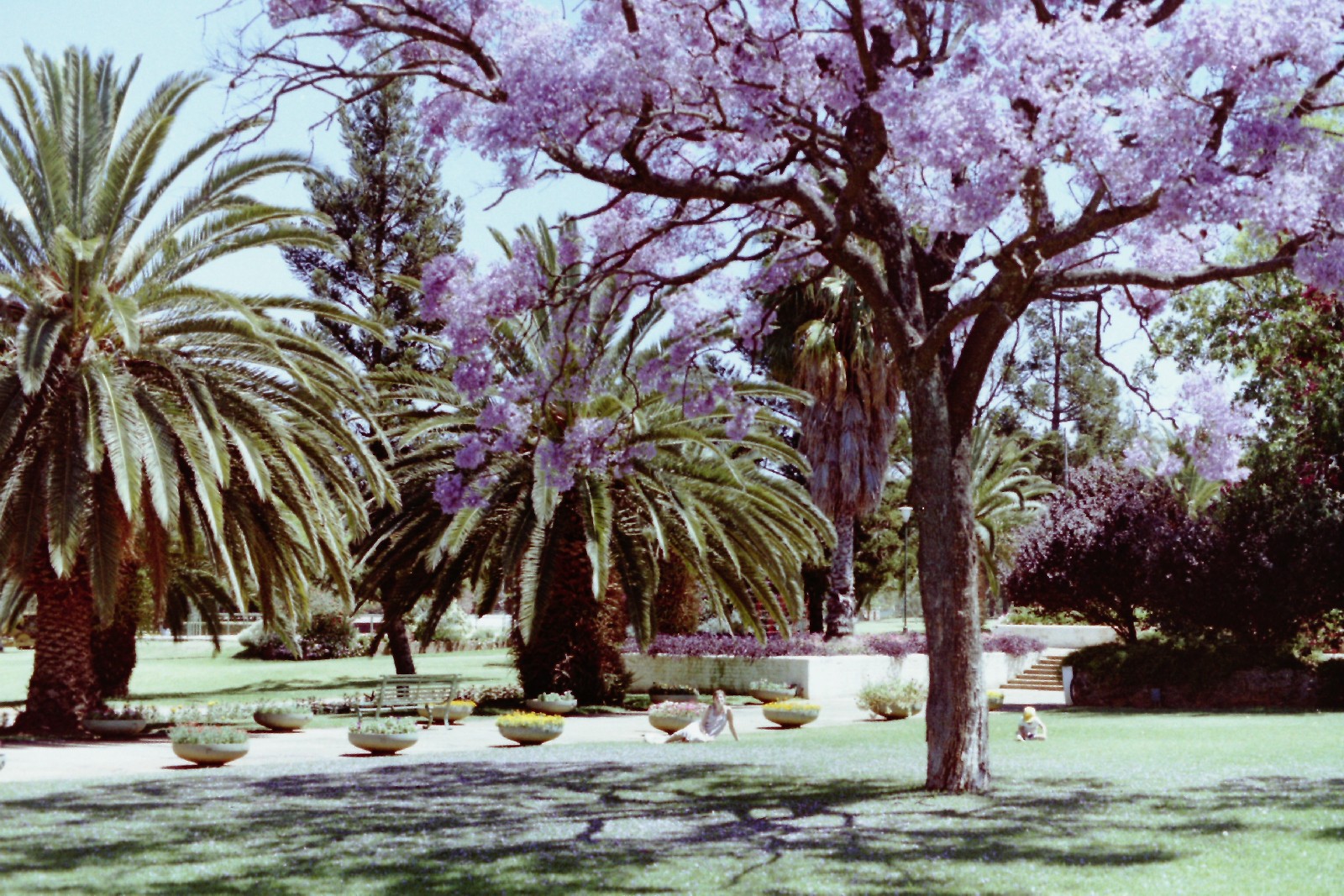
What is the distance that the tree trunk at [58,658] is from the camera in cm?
1834

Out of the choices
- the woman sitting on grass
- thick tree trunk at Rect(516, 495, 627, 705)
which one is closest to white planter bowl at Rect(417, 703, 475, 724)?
thick tree trunk at Rect(516, 495, 627, 705)

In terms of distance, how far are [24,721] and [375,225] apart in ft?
93.7

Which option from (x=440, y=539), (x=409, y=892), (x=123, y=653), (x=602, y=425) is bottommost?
(x=409, y=892)

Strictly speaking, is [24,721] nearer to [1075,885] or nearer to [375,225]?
[1075,885]

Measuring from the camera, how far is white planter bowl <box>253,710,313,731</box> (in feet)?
64.0

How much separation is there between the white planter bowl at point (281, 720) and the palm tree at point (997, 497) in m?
25.8

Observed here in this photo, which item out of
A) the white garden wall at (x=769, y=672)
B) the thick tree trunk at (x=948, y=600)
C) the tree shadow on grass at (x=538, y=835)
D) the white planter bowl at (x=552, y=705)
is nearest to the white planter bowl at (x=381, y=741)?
the tree shadow on grass at (x=538, y=835)

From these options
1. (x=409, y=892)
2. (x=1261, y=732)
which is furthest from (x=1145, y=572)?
(x=409, y=892)

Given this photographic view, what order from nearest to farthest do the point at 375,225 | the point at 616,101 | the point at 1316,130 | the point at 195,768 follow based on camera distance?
1. the point at 1316,130
2. the point at 616,101
3. the point at 195,768
4. the point at 375,225

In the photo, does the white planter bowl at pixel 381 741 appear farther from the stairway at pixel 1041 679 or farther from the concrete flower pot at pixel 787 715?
the stairway at pixel 1041 679

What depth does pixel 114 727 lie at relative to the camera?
18172mm

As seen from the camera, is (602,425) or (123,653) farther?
(123,653)

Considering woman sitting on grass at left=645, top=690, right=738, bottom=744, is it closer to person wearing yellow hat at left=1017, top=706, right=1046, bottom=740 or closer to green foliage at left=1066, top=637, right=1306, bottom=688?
person wearing yellow hat at left=1017, top=706, right=1046, bottom=740

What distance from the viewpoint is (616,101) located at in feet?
33.3
